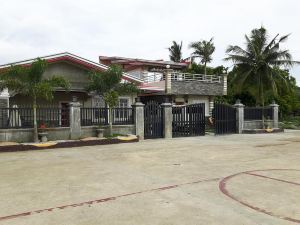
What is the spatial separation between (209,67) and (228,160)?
34.3 metres

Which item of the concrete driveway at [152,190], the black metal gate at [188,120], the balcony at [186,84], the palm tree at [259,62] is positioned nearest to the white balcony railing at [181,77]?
the balcony at [186,84]

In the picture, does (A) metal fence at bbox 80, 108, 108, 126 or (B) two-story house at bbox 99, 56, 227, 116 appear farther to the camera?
(B) two-story house at bbox 99, 56, 227, 116

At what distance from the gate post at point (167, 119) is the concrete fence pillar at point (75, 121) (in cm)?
474

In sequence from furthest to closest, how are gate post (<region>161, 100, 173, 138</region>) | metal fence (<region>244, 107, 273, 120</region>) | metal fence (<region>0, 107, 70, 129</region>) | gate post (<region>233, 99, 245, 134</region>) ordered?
1. metal fence (<region>244, 107, 273, 120</region>)
2. gate post (<region>233, 99, 245, 134</region>)
3. gate post (<region>161, 100, 173, 138</region>)
4. metal fence (<region>0, 107, 70, 129</region>)

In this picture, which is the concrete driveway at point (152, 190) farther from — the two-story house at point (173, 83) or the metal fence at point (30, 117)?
the two-story house at point (173, 83)

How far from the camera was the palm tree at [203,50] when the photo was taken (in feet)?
139

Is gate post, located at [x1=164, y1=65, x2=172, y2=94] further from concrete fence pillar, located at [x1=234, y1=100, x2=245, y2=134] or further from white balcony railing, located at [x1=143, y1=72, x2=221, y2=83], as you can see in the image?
concrete fence pillar, located at [x1=234, y1=100, x2=245, y2=134]

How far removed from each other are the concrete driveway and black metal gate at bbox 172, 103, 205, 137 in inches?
327

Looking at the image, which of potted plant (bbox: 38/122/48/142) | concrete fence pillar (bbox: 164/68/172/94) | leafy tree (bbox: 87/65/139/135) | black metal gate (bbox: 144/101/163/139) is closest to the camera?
potted plant (bbox: 38/122/48/142)

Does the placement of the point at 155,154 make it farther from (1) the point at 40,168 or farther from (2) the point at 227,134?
(2) the point at 227,134

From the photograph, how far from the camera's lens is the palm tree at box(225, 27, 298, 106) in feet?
78.5

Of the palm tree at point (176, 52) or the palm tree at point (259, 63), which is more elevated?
the palm tree at point (176, 52)

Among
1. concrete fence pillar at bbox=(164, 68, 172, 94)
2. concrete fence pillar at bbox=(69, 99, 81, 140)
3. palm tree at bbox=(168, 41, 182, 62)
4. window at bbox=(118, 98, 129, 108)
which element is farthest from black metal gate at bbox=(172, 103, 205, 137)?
palm tree at bbox=(168, 41, 182, 62)

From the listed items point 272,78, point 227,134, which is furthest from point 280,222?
point 272,78
